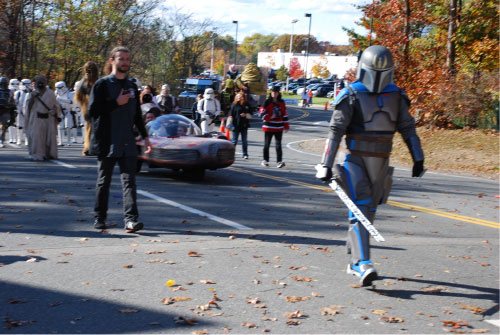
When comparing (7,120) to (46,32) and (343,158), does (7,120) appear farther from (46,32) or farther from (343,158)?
(343,158)

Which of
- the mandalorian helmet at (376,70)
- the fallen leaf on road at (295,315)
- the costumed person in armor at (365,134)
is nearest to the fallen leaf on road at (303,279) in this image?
the costumed person in armor at (365,134)

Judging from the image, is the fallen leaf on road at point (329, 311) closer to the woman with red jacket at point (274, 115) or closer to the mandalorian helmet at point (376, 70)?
the mandalorian helmet at point (376, 70)

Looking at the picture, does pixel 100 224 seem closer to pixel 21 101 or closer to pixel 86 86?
pixel 86 86

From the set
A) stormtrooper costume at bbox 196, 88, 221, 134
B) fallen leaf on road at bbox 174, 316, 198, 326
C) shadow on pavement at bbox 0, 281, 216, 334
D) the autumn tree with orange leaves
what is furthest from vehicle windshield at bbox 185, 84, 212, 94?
fallen leaf on road at bbox 174, 316, 198, 326

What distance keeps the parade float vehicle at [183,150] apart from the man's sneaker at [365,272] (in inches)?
284

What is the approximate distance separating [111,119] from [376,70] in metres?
3.52

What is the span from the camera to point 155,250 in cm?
719

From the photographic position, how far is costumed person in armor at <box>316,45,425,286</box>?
19.7 feet

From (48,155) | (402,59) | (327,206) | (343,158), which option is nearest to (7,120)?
(48,155)

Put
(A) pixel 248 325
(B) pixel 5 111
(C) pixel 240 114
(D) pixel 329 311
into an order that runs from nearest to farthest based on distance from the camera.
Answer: (A) pixel 248 325 → (D) pixel 329 311 → (C) pixel 240 114 → (B) pixel 5 111

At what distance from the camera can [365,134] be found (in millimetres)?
6070

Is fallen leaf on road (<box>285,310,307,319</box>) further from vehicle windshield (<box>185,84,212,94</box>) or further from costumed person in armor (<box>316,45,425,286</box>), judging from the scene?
vehicle windshield (<box>185,84,212,94</box>)

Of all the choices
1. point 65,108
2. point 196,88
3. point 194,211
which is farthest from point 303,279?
point 196,88

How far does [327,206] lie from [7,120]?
12.5 metres
